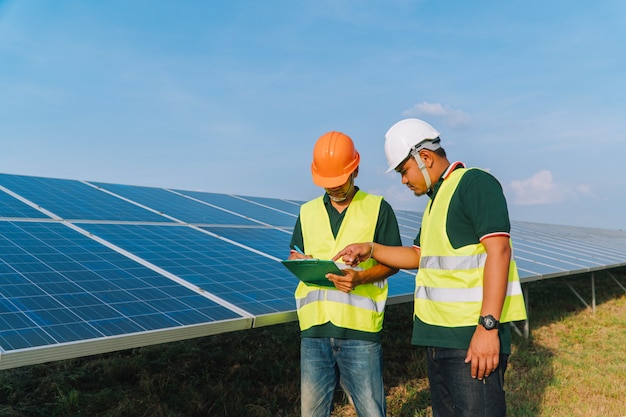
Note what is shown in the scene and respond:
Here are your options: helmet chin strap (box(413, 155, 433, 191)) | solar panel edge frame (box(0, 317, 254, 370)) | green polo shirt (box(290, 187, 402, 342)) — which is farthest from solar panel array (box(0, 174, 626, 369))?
helmet chin strap (box(413, 155, 433, 191))

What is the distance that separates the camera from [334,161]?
3.59 m

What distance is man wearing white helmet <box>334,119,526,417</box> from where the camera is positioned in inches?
110

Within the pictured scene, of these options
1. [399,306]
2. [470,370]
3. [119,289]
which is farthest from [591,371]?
[119,289]

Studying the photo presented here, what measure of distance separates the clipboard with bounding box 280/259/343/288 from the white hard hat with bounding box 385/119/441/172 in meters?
0.78

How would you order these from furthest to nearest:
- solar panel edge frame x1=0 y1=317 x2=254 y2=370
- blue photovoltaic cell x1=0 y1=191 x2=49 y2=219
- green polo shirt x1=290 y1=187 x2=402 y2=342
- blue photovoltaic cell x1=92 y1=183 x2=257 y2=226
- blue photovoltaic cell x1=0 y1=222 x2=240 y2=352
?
blue photovoltaic cell x1=92 y1=183 x2=257 y2=226, blue photovoltaic cell x1=0 y1=191 x2=49 y2=219, blue photovoltaic cell x1=0 y1=222 x2=240 y2=352, green polo shirt x1=290 y1=187 x2=402 y2=342, solar panel edge frame x1=0 y1=317 x2=254 y2=370

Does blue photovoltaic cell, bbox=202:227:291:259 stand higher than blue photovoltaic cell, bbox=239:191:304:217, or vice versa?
blue photovoltaic cell, bbox=239:191:304:217

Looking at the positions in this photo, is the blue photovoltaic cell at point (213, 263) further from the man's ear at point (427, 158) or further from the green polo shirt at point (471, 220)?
the man's ear at point (427, 158)

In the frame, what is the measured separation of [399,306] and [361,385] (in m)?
9.17

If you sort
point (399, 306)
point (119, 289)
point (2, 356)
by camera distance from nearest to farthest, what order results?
1. point (2, 356)
2. point (119, 289)
3. point (399, 306)

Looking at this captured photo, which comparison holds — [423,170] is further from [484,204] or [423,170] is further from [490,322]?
[490,322]

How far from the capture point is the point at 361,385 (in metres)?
3.32

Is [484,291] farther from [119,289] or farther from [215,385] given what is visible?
[215,385]

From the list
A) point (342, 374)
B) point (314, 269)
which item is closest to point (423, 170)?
point (314, 269)

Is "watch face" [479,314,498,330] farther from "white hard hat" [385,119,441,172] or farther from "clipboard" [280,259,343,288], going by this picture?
"white hard hat" [385,119,441,172]
